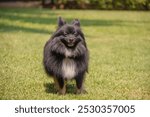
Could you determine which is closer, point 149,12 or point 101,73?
point 101,73

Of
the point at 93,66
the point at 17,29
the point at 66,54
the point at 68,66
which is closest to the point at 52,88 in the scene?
the point at 68,66

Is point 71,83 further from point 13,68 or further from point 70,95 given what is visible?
point 13,68

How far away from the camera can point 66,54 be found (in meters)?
8.95

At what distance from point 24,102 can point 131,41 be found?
14034 mm

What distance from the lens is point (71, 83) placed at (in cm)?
1093

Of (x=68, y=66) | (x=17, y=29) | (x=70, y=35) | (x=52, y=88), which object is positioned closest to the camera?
(x=70, y=35)

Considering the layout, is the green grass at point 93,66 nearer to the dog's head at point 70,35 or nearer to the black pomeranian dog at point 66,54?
the black pomeranian dog at point 66,54

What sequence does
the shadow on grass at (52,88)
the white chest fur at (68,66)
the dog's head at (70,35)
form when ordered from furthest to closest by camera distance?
the shadow on grass at (52,88), the white chest fur at (68,66), the dog's head at (70,35)

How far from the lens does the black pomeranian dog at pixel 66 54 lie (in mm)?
8789

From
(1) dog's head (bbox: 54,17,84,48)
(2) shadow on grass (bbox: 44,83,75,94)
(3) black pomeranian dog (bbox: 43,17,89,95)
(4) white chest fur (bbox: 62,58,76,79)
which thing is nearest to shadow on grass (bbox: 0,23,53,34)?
(2) shadow on grass (bbox: 44,83,75,94)

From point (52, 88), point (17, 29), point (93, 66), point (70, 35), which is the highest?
point (70, 35)

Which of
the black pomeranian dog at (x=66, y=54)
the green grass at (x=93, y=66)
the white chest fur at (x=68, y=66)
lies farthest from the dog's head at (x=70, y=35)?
the green grass at (x=93, y=66)

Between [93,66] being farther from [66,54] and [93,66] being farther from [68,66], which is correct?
[66,54]

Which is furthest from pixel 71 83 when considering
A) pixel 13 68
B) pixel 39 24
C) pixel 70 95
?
pixel 39 24
